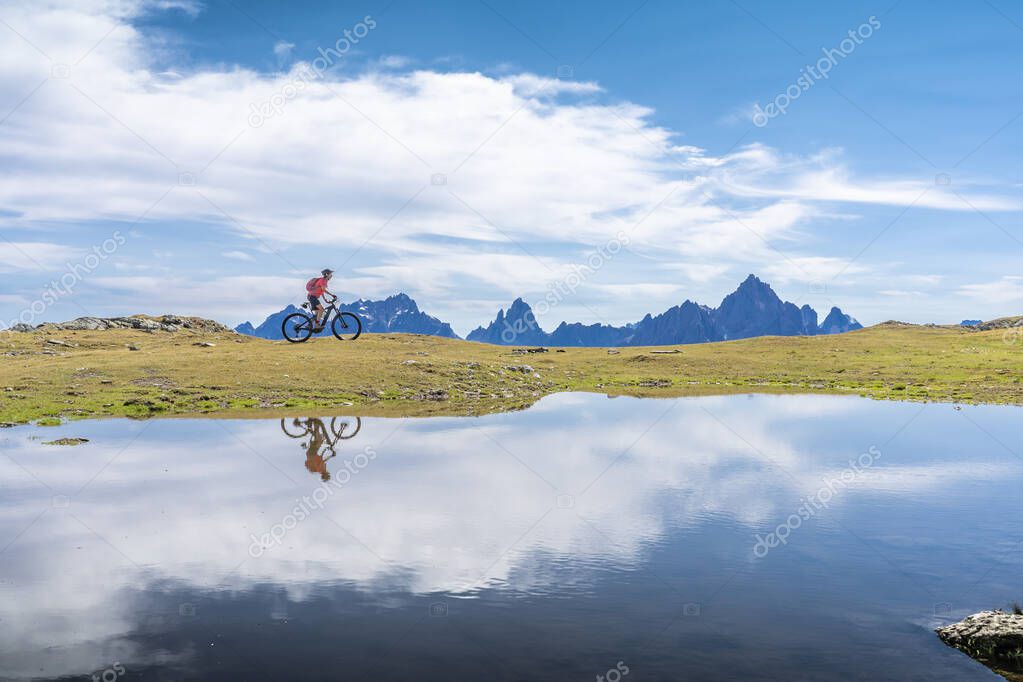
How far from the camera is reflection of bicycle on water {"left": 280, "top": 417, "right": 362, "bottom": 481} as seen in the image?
34.8 meters

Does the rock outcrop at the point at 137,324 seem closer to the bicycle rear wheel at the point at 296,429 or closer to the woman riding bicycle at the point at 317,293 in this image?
the bicycle rear wheel at the point at 296,429

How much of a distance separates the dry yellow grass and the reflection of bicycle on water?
6.80m

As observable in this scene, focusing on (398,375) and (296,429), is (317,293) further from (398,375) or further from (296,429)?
(398,375)

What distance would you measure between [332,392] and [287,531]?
4422 centimetres

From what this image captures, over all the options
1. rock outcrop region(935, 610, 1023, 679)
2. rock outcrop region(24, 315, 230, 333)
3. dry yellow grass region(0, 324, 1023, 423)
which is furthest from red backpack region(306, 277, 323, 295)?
rock outcrop region(24, 315, 230, 333)

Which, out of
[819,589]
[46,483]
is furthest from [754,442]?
[46,483]

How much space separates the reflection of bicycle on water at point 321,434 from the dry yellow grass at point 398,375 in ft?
22.3

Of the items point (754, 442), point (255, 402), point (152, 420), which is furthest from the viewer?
point (255, 402)

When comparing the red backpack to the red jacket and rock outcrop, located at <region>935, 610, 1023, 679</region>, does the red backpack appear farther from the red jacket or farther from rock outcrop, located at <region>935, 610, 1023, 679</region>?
rock outcrop, located at <region>935, 610, 1023, 679</region>

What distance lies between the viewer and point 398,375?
2980 inches

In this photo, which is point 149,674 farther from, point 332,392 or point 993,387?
point 993,387

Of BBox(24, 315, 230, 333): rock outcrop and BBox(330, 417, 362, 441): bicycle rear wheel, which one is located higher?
BBox(24, 315, 230, 333): rock outcrop

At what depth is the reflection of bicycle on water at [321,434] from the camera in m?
34.8

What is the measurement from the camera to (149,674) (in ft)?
43.9
